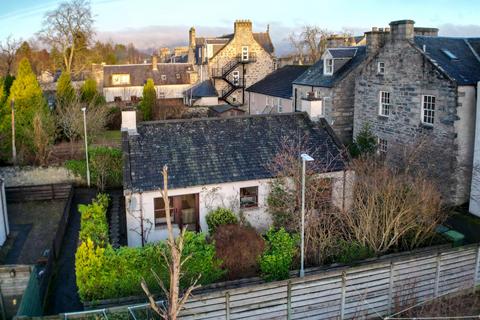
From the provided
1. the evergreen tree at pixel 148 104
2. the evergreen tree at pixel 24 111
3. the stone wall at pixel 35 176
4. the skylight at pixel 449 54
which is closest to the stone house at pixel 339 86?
the skylight at pixel 449 54

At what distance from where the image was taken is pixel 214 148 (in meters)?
19.0

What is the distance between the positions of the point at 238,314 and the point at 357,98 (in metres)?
19.9

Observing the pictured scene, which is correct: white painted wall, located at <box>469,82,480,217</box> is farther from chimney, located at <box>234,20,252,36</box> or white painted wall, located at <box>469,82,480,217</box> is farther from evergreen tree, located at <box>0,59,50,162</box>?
chimney, located at <box>234,20,252,36</box>

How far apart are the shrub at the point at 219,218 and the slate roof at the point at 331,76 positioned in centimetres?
1544

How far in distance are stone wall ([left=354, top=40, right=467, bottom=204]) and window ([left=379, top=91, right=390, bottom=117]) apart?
0.82 feet

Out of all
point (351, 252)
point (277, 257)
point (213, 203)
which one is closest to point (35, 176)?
point (213, 203)

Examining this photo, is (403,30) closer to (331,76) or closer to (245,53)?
(331,76)

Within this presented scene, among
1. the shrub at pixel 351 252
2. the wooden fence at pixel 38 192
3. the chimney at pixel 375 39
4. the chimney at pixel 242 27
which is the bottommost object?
the wooden fence at pixel 38 192

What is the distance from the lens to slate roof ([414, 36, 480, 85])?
69.2 ft

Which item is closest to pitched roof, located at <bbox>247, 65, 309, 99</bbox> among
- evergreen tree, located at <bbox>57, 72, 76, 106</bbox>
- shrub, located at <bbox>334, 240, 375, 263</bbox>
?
evergreen tree, located at <bbox>57, 72, 76, 106</bbox>

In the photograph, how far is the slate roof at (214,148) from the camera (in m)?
17.5

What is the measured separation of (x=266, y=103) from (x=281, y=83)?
261 centimetres

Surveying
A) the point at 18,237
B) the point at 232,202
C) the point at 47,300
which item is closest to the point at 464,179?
the point at 232,202

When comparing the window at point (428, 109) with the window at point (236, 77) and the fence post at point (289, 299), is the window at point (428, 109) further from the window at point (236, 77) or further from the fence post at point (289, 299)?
the window at point (236, 77)
